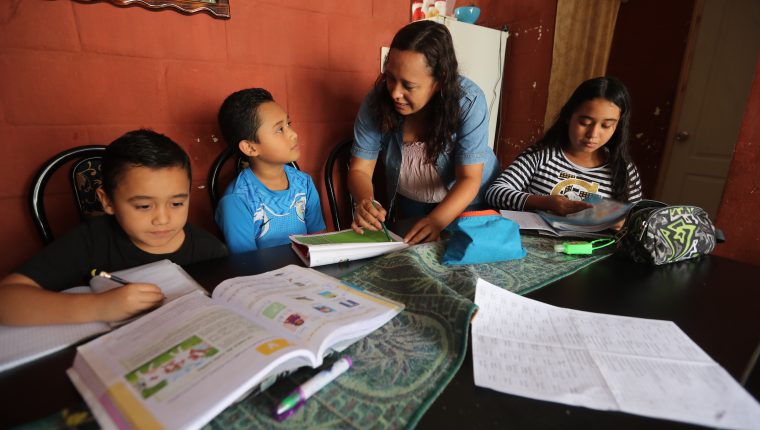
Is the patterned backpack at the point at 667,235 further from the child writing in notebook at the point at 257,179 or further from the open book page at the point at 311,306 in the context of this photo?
the child writing in notebook at the point at 257,179

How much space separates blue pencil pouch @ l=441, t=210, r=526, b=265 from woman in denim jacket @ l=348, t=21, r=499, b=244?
0.47 feet

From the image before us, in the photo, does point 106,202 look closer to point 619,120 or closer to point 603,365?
point 603,365

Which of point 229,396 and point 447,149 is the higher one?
point 447,149

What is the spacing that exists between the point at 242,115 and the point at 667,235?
1345mm

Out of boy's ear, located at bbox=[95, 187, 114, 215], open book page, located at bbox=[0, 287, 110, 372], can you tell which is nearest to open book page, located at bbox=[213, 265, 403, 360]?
open book page, located at bbox=[0, 287, 110, 372]

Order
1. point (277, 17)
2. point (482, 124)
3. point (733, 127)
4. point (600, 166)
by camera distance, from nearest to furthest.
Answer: point (482, 124) < point (600, 166) < point (277, 17) < point (733, 127)

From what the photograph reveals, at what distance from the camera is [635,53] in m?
2.53

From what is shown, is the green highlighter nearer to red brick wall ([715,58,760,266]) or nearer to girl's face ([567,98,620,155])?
girl's face ([567,98,620,155])

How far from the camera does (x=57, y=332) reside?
1.99ft

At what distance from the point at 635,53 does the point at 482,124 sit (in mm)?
2068

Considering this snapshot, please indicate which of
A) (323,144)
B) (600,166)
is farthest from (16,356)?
(600,166)

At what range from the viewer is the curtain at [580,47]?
89.0 inches

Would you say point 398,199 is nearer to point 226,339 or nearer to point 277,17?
point 277,17

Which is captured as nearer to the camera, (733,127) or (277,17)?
(277,17)
